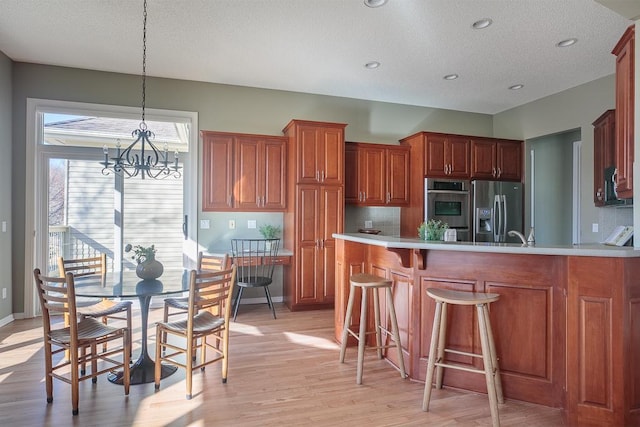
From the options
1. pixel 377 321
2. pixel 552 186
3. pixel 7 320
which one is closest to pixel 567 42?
pixel 552 186

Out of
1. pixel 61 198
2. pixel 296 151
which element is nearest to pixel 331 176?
pixel 296 151

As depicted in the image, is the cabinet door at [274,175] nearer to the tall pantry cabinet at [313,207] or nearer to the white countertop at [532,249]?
the tall pantry cabinet at [313,207]

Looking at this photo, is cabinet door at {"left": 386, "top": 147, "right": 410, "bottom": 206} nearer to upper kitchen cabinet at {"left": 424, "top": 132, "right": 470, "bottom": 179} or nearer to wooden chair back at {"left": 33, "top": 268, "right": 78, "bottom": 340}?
upper kitchen cabinet at {"left": 424, "top": 132, "right": 470, "bottom": 179}

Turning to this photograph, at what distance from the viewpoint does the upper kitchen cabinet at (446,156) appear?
16.9ft

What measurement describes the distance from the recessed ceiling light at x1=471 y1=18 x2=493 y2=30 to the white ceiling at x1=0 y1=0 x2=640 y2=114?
5 cm

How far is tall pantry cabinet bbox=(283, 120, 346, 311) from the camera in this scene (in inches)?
179

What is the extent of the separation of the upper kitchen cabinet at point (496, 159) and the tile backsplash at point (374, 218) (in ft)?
4.40

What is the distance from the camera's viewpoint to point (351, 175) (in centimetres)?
505

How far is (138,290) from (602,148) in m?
4.92

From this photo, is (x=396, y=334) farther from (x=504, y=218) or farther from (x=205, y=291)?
(x=504, y=218)

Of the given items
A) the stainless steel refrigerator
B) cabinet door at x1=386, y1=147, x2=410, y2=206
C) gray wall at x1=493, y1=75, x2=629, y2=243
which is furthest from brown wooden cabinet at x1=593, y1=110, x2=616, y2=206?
cabinet door at x1=386, y1=147, x2=410, y2=206

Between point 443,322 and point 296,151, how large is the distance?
285cm

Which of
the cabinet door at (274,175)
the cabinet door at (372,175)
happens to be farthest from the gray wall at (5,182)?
the cabinet door at (372,175)

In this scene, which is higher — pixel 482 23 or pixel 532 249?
pixel 482 23
